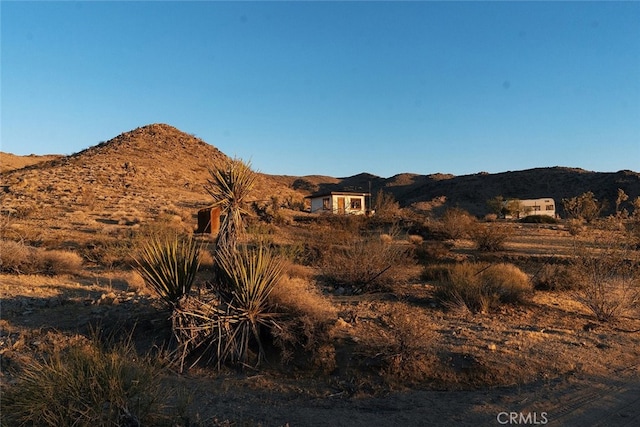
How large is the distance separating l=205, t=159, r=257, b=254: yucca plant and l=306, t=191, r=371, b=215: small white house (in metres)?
37.5

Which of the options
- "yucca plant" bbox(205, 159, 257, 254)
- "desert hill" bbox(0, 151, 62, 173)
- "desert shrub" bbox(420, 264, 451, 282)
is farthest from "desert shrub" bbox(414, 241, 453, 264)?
"desert hill" bbox(0, 151, 62, 173)

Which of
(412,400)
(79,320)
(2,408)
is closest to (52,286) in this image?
(79,320)

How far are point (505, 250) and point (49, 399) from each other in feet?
71.9

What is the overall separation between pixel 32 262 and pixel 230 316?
1048 cm

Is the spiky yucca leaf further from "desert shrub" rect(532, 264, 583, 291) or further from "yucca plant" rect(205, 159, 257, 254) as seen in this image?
"desert shrub" rect(532, 264, 583, 291)

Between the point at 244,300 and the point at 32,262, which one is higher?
the point at 244,300

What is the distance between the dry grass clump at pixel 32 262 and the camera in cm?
1423

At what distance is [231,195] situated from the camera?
7.95 metres

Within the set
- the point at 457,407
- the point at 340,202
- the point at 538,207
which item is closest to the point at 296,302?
the point at 457,407

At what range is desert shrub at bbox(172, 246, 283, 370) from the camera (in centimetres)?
720

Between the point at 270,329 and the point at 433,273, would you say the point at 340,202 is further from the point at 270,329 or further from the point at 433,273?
the point at 270,329

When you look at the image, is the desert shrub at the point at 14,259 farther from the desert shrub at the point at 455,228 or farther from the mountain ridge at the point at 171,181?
the desert shrub at the point at 455,228

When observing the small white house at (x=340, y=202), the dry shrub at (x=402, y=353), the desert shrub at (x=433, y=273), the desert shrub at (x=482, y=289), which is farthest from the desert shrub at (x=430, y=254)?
the small white house at (x=340, y=202)

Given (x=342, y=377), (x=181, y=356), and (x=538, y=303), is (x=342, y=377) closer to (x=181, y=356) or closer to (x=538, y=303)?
(x=181, y=356)
